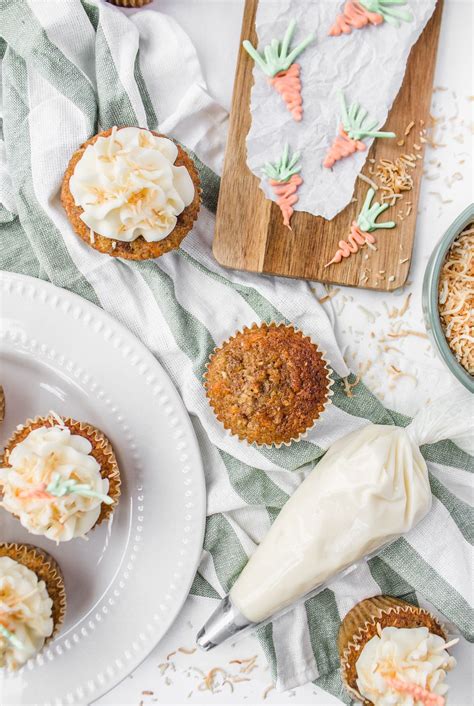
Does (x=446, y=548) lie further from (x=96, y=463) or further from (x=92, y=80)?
(x=92, y=80)

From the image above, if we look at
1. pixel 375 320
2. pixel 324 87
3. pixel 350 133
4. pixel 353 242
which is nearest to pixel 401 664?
pixel 375 320

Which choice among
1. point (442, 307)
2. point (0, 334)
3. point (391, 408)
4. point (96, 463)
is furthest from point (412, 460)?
point (0, 334)

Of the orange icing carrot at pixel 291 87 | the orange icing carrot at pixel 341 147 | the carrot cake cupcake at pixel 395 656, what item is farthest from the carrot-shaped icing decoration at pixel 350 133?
the carrot cake cupcake at pixel 395 656

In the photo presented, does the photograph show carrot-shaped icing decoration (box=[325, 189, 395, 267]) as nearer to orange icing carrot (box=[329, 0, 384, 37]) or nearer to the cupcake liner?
orange icing carrot (box=[329, 0, 384, 37])

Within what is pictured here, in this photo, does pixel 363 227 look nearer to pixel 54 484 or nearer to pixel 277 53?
pixel 277 53

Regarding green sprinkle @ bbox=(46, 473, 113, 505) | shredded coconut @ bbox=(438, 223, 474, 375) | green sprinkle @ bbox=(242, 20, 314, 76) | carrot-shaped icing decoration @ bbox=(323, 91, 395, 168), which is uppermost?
green sprinkle @ bbox=(242, 20, 314, 76)

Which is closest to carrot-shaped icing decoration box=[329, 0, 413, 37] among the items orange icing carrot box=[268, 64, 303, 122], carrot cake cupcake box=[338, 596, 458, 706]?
orange icing carrot box=[268, 64, 303, 122]
